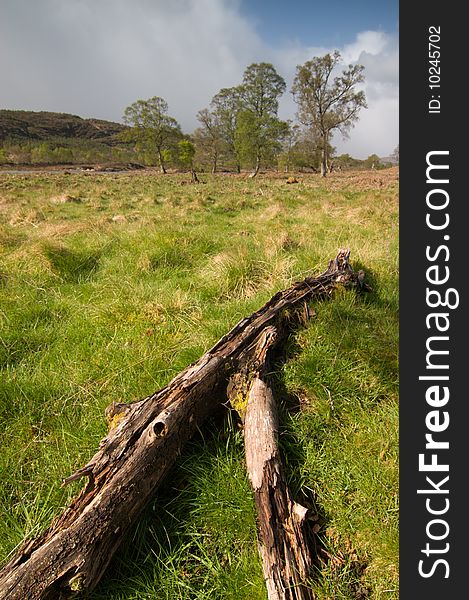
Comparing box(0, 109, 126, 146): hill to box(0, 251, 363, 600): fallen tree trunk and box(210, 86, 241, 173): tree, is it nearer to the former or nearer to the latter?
box(210, 86, 241, 173): tree

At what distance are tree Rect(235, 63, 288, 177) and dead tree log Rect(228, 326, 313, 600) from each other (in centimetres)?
3044

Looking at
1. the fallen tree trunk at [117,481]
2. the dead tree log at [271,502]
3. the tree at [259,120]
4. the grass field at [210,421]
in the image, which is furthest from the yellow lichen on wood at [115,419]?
the tree at [259,120]

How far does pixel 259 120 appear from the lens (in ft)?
96.9

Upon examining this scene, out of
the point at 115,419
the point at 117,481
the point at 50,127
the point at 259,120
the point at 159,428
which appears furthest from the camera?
the point at 50,127

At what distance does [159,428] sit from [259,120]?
3294 cm

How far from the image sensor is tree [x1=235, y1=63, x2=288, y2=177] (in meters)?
29.7

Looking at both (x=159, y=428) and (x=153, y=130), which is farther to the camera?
(x=153, y=130)

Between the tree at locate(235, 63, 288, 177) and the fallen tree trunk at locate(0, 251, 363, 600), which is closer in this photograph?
the fallen tree trunk at locate(0, 251, 363, 600)

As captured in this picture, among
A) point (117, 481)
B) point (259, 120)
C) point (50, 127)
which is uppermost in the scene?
point (50, 127)

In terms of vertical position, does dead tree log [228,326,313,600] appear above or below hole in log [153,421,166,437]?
below

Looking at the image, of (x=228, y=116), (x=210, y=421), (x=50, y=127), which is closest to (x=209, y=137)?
(x=228, y=116)

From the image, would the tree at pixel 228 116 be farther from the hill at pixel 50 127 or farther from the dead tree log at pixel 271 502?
the hill at pixel 50 127

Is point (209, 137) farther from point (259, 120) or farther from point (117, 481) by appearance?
point (117, 481)

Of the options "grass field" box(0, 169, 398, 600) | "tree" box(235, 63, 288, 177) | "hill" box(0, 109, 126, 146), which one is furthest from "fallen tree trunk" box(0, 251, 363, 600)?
"hill" box(0, 109, 126, 146)
